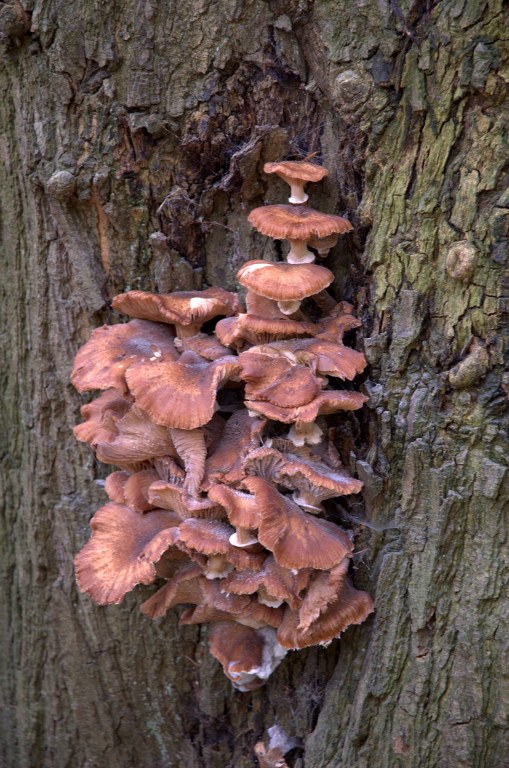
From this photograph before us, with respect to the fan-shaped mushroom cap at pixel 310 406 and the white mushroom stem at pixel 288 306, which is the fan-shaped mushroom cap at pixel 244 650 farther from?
the white mushroom stem at pixel 288 306

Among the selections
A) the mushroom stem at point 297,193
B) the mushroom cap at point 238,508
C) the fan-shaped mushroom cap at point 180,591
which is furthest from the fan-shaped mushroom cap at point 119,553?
the mushroom stem at point 297,193

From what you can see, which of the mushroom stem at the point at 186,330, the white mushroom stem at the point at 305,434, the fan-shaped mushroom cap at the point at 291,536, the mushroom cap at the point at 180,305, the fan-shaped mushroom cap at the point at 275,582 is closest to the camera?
the fan-shaped mushroom cap at the point at 291,536

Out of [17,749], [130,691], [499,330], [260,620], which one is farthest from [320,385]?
[17,749]

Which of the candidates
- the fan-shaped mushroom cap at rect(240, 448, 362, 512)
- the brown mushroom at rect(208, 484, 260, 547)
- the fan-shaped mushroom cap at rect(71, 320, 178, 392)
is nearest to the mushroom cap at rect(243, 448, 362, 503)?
the fan-shaped mushroom cap at rect(240, 448, 362, 512)

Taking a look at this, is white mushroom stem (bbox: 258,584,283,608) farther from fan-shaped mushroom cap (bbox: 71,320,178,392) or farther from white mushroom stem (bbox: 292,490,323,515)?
fan-shaped mushroom cap (bbox: 71,320,178,392)

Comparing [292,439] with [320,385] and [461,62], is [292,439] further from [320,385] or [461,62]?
[461,62]

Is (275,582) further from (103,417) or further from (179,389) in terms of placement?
(103,417)

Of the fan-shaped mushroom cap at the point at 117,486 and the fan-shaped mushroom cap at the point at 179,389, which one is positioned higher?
the fan-shaped mushroom cap at the point at 179,389
